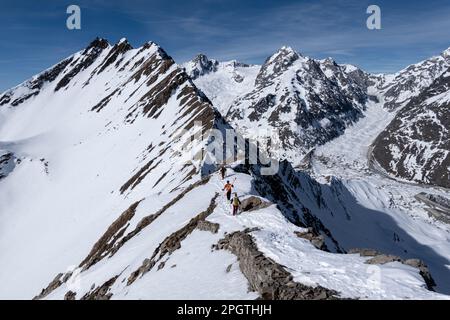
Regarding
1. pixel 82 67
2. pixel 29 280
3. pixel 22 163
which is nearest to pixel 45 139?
pixel 22 163

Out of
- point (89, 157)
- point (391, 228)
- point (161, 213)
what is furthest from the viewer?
point (391, 228)

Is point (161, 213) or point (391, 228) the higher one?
point (161, 213)

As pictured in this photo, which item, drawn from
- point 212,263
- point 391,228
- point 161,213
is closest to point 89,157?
point 161,213

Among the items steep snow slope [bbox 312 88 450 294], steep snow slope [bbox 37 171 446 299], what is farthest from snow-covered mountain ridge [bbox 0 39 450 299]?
steep snow slope [bbox 312 88 450 294]

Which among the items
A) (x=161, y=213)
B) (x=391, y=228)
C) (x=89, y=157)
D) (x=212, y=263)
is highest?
(x=89, y=157)

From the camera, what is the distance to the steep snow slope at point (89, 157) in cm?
5859

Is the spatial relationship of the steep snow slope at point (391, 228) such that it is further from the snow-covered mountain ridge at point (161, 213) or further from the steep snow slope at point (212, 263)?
the steep snow slope at point (212, 263)

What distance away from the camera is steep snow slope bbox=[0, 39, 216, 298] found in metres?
58.6

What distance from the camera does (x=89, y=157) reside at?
326 feet

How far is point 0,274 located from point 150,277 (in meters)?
52.1

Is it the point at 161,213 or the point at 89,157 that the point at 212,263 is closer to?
the point at 161,213

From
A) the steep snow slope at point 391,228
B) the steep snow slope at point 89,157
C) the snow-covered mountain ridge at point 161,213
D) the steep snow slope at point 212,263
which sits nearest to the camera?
the steep snow slope at point 212,263

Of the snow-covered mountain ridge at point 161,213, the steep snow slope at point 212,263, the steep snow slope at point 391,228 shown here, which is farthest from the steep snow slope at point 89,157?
the steep snow slope at point 391,228
